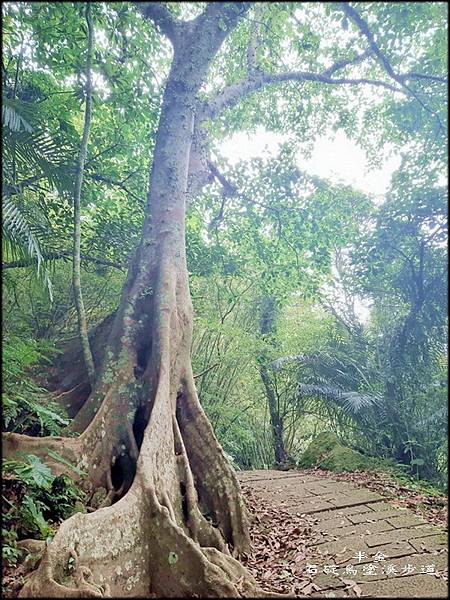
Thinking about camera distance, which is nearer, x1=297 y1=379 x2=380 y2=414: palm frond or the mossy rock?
x1=297 y1=379 x2=380 y2=414: palm frond

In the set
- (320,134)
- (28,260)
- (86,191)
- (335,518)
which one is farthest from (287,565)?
(320,134)

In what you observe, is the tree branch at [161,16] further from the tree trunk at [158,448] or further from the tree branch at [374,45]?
the tree branch at [374,45]

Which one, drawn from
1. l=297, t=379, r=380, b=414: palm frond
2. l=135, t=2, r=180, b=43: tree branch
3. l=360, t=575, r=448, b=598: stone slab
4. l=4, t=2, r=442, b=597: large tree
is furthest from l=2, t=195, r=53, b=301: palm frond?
l=297, t=379, r=380, b=414: palm frond

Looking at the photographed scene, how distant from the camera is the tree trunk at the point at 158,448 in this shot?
243 cm

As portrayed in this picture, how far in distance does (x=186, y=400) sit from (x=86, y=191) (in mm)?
3231

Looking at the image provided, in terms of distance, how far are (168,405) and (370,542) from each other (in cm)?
209

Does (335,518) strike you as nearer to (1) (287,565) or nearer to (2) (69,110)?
(1) (287,565)

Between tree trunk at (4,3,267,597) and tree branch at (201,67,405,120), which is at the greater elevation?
tree branch at (201,67,405,120)

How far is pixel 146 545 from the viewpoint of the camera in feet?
8.88

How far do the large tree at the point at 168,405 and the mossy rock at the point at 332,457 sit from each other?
400cm

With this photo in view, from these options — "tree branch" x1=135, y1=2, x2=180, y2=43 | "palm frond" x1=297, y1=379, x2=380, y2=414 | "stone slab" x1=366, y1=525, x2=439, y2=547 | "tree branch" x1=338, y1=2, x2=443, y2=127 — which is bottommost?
"stone slab" x1=366, y1=525, x2=439, y2=547

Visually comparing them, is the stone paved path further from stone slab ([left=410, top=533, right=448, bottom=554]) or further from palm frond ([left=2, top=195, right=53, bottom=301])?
palm frond ([left=2, top=195, right=53, bottom=301])

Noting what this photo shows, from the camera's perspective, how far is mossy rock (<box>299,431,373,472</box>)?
285 inches

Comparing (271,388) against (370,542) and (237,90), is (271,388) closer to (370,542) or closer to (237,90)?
(237,90)
